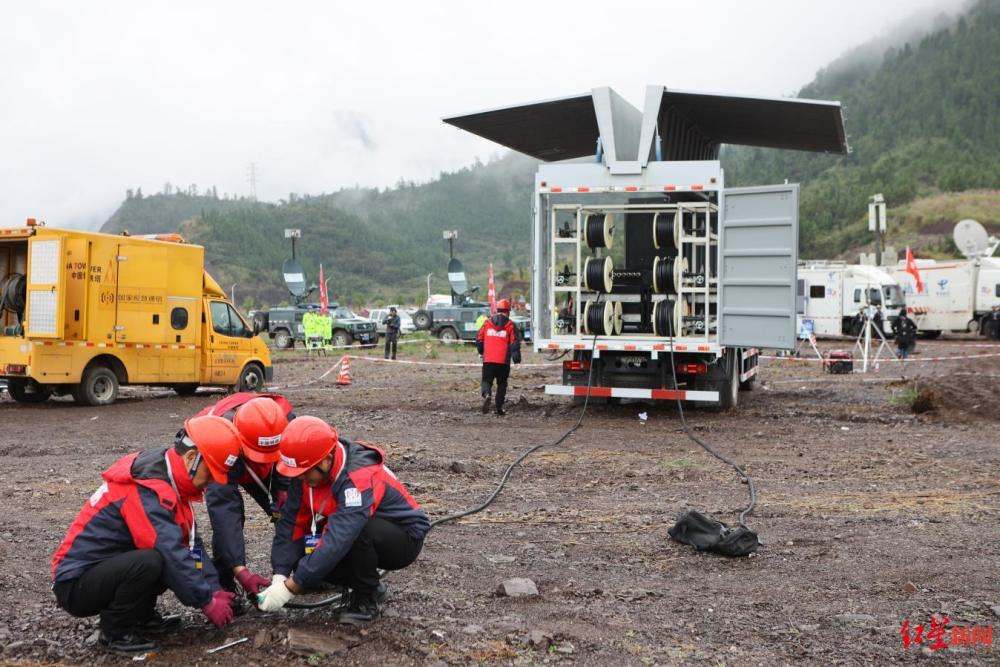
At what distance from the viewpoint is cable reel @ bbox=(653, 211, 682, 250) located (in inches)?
498

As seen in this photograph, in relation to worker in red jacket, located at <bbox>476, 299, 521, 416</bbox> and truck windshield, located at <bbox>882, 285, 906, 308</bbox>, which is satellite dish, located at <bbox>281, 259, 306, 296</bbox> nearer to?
truck windshield, located at <bbox>882, 285, 906, 308</bbox>

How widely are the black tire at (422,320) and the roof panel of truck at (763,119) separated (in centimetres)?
2634

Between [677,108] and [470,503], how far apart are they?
25.3 feet

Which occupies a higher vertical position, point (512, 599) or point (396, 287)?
point (396, 287)

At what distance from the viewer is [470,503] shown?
7.87m

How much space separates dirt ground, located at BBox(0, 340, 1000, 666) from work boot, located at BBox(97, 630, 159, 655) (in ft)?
0.21

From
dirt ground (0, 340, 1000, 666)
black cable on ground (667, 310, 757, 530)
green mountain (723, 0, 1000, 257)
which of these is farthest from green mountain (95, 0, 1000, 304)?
dirt ground (0, 340, 1000, 666)

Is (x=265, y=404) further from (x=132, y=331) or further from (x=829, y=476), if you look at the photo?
(x=132, y=331)

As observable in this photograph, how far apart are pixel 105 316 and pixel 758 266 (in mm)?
9931

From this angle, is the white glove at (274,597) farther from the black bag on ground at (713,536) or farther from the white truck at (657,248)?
the white truck at (657,248)

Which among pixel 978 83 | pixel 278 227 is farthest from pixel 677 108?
pixel 278 227

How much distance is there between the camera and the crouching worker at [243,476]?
15.5ft

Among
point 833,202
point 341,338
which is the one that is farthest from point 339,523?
point 833,202

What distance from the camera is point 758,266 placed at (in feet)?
39.3
